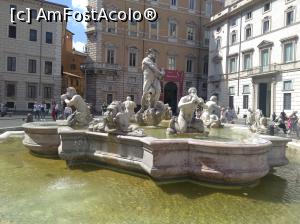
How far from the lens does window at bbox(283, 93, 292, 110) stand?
1086 inches

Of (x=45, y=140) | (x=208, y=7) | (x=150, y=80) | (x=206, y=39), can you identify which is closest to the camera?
(x=45, y=140)

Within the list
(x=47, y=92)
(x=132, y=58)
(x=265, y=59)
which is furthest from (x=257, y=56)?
(x=47, y=92)

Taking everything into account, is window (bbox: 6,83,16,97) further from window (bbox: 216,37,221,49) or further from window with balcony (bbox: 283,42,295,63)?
window with balcony (bbox: 283,42,295,63)

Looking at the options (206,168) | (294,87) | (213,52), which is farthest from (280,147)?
(213,52)

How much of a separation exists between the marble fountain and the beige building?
1110 inches

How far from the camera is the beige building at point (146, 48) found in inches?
1414

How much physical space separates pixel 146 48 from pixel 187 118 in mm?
32807

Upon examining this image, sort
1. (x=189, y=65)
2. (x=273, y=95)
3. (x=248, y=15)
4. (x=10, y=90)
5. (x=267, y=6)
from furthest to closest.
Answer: (x=189, y=65)
(x=248, y=15)
(x=10, y=90)
(x=267, y=6)
(x=273, y=95)

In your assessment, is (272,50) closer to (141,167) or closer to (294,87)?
(294,87)

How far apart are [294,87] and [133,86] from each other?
1833 centimetres

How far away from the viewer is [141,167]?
568 cm

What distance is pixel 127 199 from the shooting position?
4773 millimetres

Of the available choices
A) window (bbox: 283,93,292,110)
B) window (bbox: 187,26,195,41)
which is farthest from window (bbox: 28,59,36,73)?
window (bbox: 283,93,292,110)

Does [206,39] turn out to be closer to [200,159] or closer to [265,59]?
[265,59]
